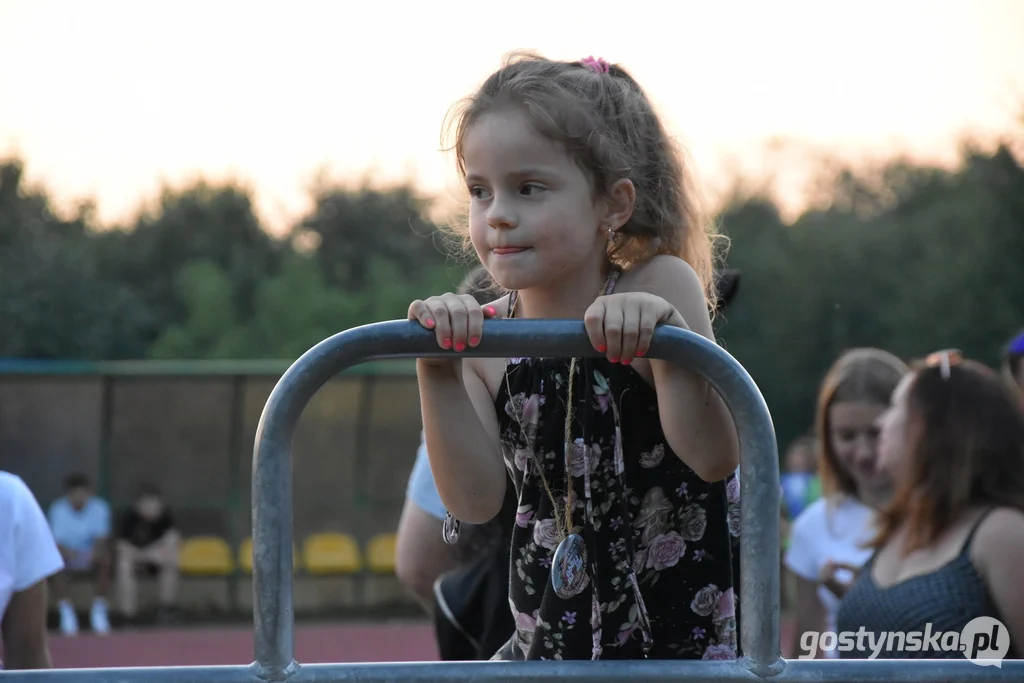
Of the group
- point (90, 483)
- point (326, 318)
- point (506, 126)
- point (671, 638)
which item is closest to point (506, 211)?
point (506, 126)

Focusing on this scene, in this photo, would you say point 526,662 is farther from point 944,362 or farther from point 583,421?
point 944,362

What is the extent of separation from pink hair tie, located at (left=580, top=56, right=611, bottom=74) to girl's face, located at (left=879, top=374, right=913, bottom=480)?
4.63ft

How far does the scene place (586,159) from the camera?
5.99 feet

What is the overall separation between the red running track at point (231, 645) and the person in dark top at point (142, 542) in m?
0.55

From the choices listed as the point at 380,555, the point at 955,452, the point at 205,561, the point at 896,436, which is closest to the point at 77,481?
the point at 205,561

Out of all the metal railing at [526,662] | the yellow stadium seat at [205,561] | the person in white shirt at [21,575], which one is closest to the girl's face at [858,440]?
the person in white shirt at [21,575]

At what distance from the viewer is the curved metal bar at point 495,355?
4.25ft

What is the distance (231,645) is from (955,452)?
11576 millimetres

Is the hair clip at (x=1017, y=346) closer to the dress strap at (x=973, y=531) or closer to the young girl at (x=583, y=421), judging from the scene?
the dress strap at (x=973, y=531)

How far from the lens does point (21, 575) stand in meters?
2.39

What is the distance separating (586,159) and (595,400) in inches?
14.6

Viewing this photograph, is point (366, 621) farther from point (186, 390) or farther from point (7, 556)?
point (7, 556)

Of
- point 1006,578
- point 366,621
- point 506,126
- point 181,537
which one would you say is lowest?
point 366,621

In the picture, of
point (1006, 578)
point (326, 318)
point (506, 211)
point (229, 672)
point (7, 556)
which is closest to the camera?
point (229, 672)
